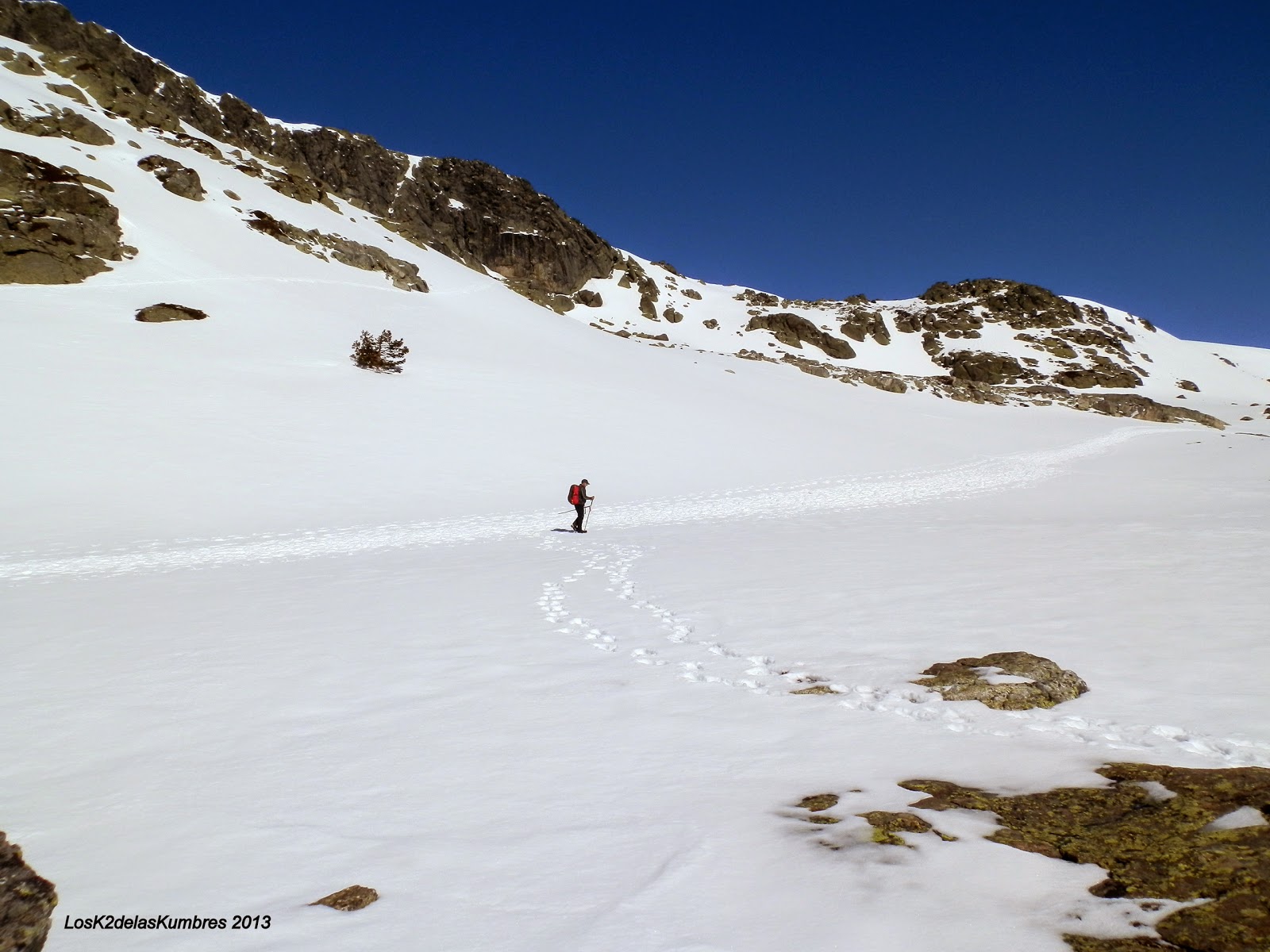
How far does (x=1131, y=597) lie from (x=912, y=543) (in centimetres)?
490

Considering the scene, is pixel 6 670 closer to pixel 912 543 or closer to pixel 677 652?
pixel 677 652

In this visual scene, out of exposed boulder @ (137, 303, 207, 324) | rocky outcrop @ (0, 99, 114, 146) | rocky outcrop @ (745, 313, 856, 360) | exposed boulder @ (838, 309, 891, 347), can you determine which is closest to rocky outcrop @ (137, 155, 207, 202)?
rocky outcrop @ (0, 99, 114, 146)

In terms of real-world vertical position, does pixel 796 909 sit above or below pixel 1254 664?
below

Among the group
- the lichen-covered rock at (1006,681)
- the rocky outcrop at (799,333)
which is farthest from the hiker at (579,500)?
the rocky outcrop at (799,333)

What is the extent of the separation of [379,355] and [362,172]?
6846 cm

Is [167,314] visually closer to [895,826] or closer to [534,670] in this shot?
[534,670]

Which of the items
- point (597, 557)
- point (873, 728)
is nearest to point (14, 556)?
point (597, 557)

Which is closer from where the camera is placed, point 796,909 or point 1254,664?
point 796,909

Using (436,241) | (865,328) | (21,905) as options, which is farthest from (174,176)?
(865,328)

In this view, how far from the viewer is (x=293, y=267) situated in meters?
43.5

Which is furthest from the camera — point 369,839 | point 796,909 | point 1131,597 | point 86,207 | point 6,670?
point 86,207

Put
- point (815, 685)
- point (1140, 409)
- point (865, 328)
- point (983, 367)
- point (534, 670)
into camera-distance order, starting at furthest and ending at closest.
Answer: point (865, 328)
point (983, 367)
point (1140, 409)
point (534, 670)
point (815, 685)

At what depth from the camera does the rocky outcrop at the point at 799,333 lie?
94.8 metres

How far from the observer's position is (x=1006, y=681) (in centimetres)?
518
